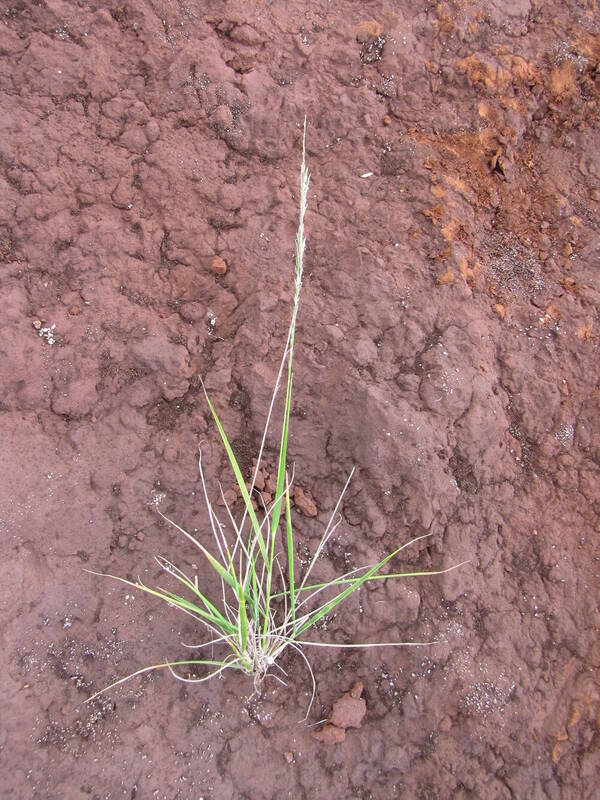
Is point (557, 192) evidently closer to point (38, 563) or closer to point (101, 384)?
point (101, 384)

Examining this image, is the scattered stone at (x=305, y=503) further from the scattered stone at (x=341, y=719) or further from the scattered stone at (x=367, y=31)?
the scattered stone at (x=367, y=31)

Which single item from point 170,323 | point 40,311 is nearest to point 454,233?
point 170,323

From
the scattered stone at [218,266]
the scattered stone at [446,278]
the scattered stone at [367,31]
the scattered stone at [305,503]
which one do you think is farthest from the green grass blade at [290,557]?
the scattered stone at [367,31]

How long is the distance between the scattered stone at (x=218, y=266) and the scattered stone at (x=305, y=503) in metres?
0.70

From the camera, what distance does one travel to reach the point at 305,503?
1.72 meters

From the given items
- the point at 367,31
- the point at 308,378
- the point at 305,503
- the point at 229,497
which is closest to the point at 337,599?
the point at 305,503

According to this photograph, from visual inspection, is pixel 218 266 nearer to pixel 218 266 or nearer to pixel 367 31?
pixel 218 266

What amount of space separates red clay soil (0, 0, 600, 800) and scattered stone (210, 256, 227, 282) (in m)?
0.03

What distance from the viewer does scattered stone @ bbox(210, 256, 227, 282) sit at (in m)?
1.85

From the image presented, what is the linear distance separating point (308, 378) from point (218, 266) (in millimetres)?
448

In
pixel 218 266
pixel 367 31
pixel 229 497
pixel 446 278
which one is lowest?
pixel 229 497

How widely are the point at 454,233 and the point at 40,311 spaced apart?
1.30 m

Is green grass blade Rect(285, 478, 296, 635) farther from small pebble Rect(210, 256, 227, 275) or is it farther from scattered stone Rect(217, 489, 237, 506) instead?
small pebble Rect(210, 256, 227, 275)

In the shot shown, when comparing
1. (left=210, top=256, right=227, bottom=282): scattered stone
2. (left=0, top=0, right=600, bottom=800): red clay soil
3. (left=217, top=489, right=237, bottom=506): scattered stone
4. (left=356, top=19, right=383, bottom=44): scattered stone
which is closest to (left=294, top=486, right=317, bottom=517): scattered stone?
(left=0, top=0, right=600, bottom=800): red clay soil
